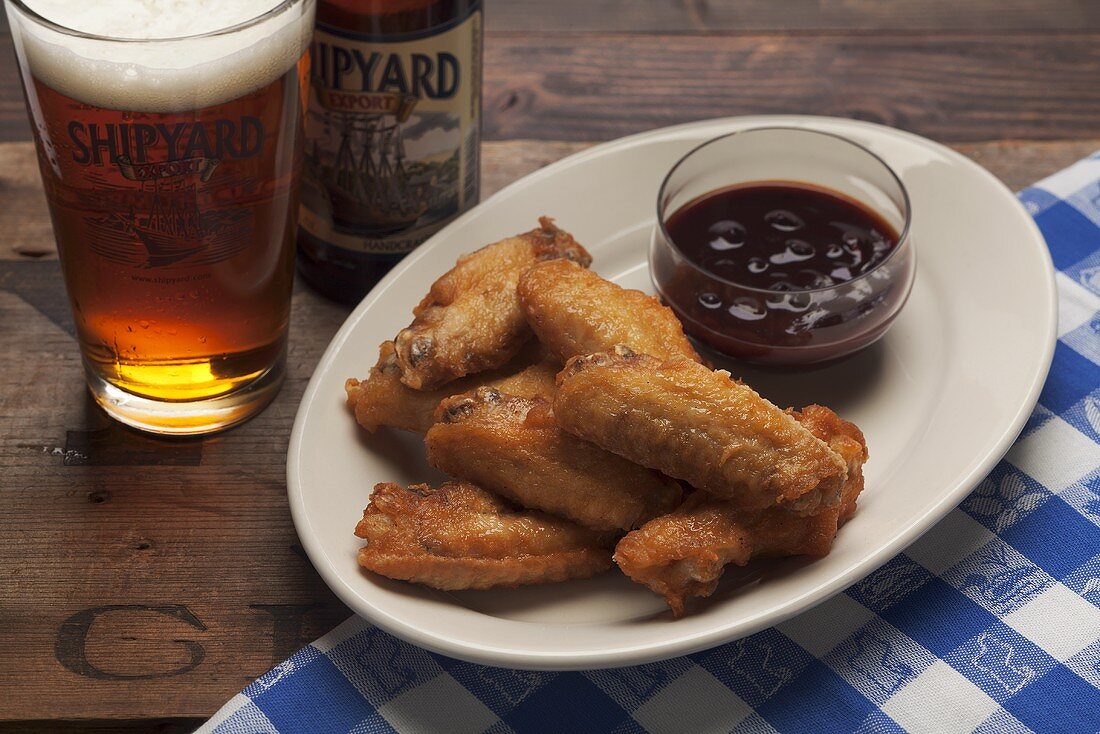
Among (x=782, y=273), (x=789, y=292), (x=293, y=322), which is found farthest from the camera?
(x=293, y=322)

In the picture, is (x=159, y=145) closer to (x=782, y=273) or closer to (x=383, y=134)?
(x=383, y=134)

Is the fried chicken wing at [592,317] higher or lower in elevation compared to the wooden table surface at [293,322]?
higher

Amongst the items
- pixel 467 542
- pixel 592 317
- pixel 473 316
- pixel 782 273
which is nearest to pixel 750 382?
pixel 782 273

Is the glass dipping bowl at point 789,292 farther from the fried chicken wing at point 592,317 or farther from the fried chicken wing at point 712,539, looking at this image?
the fried chicken wing at point 712,539

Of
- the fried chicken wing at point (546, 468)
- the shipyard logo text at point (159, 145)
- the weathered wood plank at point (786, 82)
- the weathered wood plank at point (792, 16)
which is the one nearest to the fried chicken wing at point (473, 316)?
the fried chicken wing at point (546, 468)

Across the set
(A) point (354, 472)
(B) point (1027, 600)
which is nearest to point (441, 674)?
(A) point (354, 472)

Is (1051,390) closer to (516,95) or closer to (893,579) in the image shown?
(893,579)

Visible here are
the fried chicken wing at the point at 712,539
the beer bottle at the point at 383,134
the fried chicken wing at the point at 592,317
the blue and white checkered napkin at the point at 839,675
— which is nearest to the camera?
the fried chicken wing at the point at 712,539

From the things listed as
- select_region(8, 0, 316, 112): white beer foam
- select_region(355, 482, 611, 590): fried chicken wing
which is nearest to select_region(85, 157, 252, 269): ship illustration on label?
select_region(8, 0, 316, 112): white beer foam
